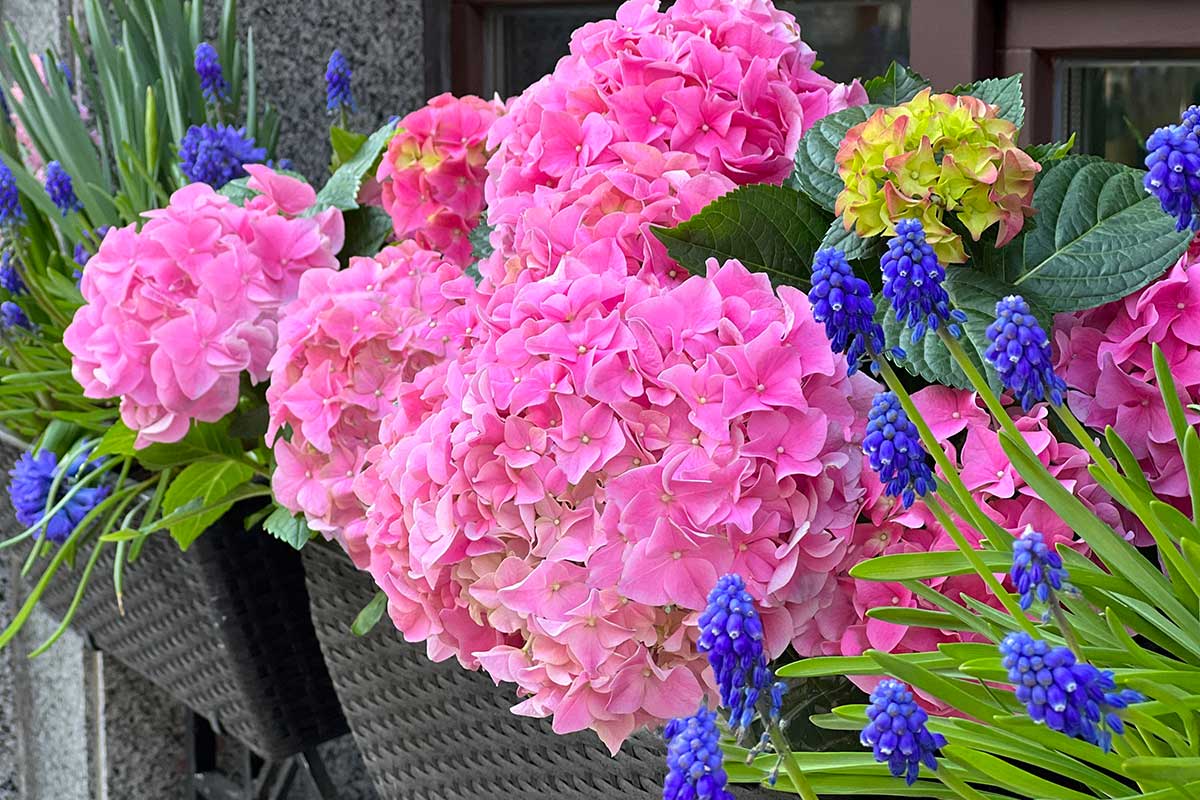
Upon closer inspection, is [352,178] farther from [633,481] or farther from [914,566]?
[914,566]

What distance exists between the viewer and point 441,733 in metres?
0.80

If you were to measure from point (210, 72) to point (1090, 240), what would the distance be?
32.0 inches

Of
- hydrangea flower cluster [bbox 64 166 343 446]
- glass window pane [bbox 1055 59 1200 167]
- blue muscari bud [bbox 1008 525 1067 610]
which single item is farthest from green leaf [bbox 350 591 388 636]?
glass window pane [bbox 1055 59 1200 167]

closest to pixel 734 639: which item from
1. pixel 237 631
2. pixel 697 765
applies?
pixel 697 765

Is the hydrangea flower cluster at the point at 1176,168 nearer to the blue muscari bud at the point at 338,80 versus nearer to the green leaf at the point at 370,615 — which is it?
the green leaf at the point at 370,615

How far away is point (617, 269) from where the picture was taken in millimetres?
624

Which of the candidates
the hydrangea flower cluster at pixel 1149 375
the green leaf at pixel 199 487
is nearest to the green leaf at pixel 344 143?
the green leaf at pixel 199 487

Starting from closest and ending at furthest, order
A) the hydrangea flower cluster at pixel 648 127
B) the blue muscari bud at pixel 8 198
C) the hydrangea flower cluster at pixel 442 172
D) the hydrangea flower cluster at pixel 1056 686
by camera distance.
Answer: the hydrangea flower cluster at pixel 1056 686 < the hydrangea flower cluster at pixel 648 127 < the hydrangea flower cluster at pixel 442 172 < the blue muscari bud at pixel 8 198

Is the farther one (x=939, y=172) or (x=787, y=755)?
(x=939, y=172)

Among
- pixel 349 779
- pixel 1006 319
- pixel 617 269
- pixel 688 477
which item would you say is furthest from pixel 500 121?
pixel 349 779

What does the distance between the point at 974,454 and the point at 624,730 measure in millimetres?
196

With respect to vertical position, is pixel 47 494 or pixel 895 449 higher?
pixel 895 449

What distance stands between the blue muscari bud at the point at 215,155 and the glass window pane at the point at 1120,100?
634mm

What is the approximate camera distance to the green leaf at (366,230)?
0.99 meters
